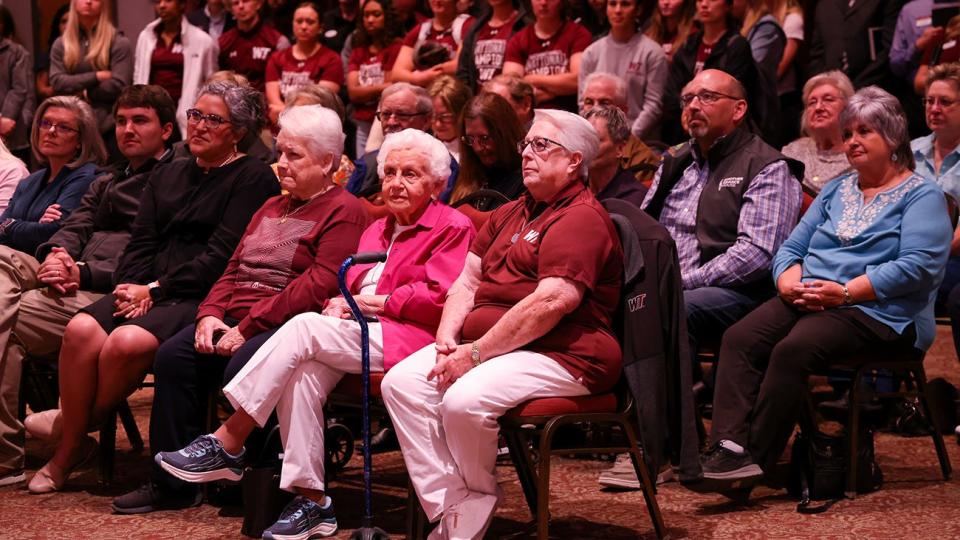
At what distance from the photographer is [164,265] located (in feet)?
13.8

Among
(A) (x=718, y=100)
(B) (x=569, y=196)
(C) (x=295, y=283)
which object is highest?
(A) (x=718, y=100)

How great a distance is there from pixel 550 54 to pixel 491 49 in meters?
0.36

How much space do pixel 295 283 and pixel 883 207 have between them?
73.7 inches

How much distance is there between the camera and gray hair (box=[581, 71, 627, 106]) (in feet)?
18.0

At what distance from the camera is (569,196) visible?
329 centimetres

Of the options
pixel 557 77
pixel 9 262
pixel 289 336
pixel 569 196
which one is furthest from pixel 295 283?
pixel 557 77

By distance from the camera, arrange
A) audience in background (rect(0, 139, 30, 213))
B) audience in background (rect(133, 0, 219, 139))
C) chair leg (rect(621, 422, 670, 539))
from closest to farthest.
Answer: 1. chair leg (rect(621, 422, 670, 539))
2. audience in background (rect(0, 139, 30, 213))
3. audience in background (rect(133, 0, 219, 139))

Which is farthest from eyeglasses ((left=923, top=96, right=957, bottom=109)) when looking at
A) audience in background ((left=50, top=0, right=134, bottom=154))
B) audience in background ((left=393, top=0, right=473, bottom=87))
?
audience in background ((left=50, top=0, right=134, bottom=154))

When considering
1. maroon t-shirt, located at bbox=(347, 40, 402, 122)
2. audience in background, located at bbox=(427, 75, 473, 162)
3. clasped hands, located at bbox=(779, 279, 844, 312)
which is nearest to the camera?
clasped hands, located at bbox=(779, 279, 844, 312)

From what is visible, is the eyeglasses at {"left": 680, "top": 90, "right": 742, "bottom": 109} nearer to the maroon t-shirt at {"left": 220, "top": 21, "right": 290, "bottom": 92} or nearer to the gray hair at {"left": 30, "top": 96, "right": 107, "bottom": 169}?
the gray hair at {"left": 30, "top": 96, "right": 107, "bottom": 169}

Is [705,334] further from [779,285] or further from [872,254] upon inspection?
[872,254]

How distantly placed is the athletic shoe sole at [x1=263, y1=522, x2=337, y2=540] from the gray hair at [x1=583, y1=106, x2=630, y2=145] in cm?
194

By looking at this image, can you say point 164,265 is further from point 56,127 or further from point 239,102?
point 56,127

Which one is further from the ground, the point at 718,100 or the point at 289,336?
the point at 718,100
